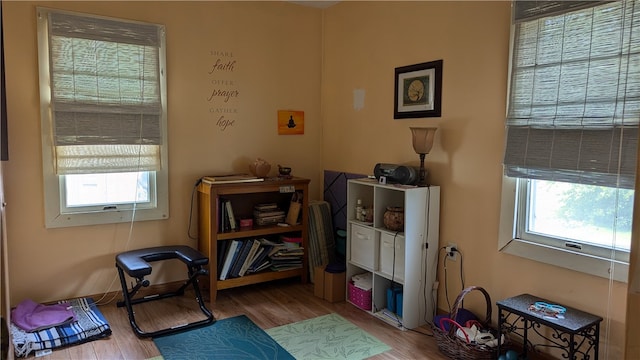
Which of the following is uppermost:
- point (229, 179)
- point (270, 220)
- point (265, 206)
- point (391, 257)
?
point (229, 179)

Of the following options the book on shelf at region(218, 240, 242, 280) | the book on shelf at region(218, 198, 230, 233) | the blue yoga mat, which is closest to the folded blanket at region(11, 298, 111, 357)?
the blue yoga mat

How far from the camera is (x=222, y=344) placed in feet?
9.15

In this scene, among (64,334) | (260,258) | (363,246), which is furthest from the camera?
(260,258)

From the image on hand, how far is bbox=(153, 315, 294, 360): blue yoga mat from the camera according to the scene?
2656 millimetres

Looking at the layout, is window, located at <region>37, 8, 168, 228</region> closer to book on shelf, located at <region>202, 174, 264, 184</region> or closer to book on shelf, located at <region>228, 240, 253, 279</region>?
book on shelf, located at <region>202, 174, 264, 184</region>

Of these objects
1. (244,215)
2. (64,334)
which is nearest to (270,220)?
(244,215)

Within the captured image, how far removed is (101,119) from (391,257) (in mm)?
2273

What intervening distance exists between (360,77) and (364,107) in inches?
10.3

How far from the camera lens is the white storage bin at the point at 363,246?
10.7 ft

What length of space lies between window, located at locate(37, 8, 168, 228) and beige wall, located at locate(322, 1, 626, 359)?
1646 mm

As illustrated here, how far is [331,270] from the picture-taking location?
3.55m

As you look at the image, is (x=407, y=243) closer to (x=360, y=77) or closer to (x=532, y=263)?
(x=532, y=263)

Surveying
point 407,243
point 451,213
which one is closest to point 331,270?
point 407,243

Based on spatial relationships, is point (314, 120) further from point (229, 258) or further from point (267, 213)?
point (229, 258)
